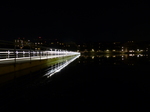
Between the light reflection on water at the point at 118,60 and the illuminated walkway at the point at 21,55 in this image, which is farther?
the light reflection on water at the point at 118,60

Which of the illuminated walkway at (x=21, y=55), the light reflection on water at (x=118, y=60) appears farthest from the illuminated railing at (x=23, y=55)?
the light reflection on water at (x=118, y=60)

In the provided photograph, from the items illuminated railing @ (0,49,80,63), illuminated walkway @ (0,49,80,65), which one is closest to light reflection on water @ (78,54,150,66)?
illuminated railing @ (0,49,80,63)

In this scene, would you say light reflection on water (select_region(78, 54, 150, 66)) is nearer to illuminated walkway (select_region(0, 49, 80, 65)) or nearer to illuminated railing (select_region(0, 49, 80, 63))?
illuminated railing (select_region(0, 49, 80, 63))

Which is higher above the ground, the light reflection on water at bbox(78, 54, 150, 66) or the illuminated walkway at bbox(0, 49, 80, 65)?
the illuminated walkway at bbox(0, 49, 80, 65)

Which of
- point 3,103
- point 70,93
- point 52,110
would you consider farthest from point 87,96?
point 3,103

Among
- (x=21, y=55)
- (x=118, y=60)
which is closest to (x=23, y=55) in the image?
(x=21, y=55)

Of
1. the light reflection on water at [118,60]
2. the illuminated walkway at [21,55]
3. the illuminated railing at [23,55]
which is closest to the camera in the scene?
the illuminated walkway at [21,55]

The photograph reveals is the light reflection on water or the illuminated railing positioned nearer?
the illuminated railing

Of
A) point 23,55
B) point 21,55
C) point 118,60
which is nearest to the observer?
point 23,55

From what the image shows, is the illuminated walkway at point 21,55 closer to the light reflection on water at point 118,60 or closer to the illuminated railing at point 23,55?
the illuminated railing at point 23,55

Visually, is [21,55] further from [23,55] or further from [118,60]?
[118,60]

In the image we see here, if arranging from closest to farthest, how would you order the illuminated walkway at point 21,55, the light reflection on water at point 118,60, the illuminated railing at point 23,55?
1. the illuminated walkway at point 21,55
2. the illuminated railing at point 23,55
3. the light reflection on water at point 118,60

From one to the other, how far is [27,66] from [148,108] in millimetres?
8503

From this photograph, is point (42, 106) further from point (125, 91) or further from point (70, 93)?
point (125, 91)
